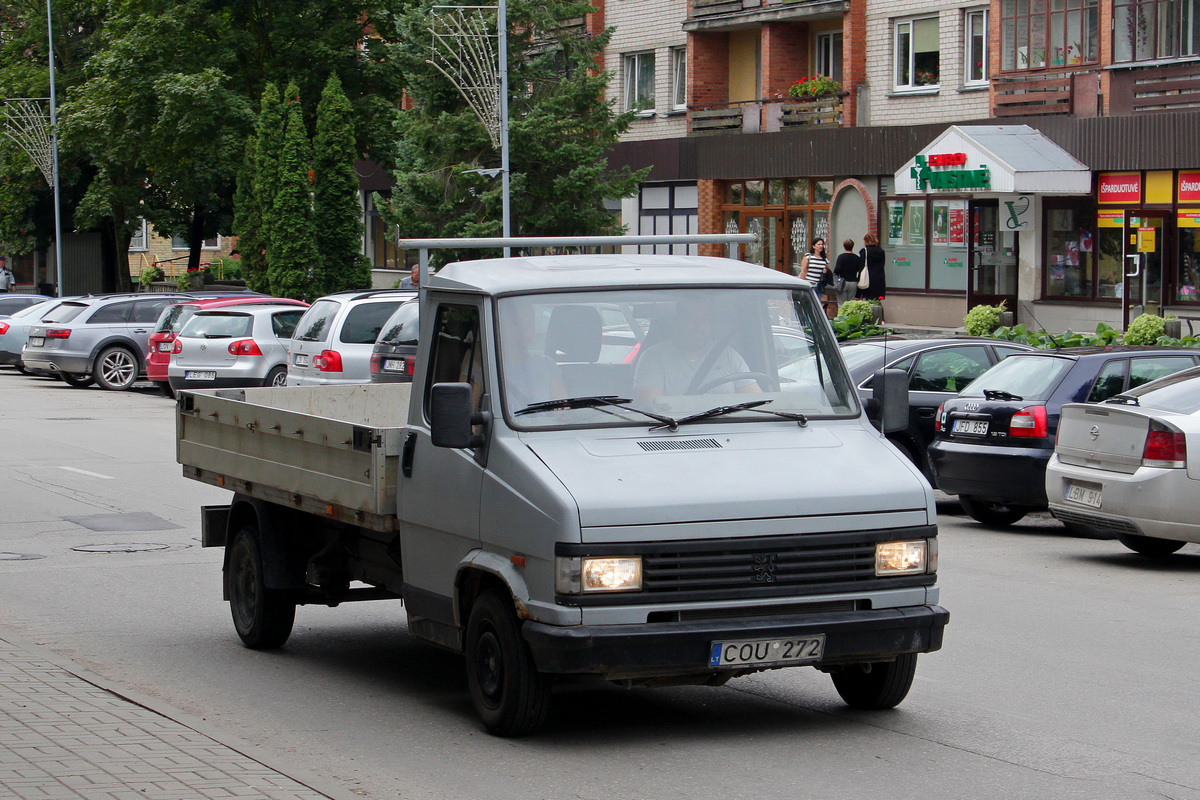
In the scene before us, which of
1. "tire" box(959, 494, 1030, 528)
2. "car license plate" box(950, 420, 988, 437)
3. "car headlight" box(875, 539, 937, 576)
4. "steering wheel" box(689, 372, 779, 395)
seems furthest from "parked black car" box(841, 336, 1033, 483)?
"car headlight" box(875, 539, 937, 576)

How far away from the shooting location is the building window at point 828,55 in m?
39.4

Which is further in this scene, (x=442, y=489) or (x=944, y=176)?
(x=944, y=176)

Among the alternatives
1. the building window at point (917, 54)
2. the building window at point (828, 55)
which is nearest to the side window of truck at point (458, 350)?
the building window at point (917, 54)

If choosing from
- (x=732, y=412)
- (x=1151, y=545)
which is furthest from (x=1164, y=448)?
(x=732, y=412)

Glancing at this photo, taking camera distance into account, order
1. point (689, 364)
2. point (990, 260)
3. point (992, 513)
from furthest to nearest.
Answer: point (990, 260) → point (992, 513) → point (689, 364)

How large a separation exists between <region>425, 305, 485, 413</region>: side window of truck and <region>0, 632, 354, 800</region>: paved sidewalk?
180 cm

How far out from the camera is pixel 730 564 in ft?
21.0

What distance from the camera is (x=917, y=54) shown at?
36344mm

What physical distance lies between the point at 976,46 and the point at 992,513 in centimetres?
2247

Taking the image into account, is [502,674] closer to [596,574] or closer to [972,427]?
[596,574]

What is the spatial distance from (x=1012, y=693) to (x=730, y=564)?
205cm

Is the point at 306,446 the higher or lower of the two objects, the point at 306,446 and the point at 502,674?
the higher

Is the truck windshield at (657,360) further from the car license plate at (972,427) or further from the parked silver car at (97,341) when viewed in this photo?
the parked silver car at (97,341)

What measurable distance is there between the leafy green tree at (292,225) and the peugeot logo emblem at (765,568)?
33923mm
